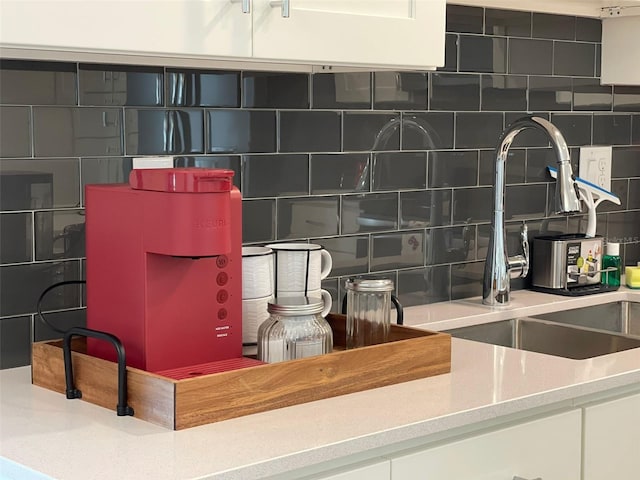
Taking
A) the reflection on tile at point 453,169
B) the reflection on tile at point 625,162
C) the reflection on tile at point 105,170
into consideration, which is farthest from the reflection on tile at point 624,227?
the reflection on tile at point 105,170

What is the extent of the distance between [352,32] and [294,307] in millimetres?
495

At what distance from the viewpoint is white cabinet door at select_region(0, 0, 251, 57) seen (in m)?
1.39

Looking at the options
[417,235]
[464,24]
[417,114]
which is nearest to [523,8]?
[464,24]

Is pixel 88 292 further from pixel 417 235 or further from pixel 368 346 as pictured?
pixel 417 235

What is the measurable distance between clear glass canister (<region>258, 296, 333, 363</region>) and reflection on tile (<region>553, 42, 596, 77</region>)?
55.8 inches

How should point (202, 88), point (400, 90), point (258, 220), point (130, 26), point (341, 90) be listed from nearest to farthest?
point (130, 26), point (202, 88), point (258, 220), point (341, 90), point (400, 90)

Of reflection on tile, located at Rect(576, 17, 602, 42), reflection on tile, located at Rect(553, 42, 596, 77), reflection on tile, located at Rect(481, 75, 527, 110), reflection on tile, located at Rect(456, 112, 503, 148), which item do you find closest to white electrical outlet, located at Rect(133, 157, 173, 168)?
reflection on tile, located at Rect(456, 112, 503, 148)

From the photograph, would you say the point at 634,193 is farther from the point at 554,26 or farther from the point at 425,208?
the point at 425,208

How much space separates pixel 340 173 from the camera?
Answer: 234 centimetres

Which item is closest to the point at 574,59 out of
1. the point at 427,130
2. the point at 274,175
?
the point at 427,130

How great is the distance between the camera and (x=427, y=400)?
1.66 m

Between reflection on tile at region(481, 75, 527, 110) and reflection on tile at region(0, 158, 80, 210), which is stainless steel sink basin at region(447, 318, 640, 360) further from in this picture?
reflection on tile at region(0, 158, 80, 210)

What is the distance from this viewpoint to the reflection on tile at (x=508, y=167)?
2.66 meters

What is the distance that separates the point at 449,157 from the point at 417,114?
0.52ft
